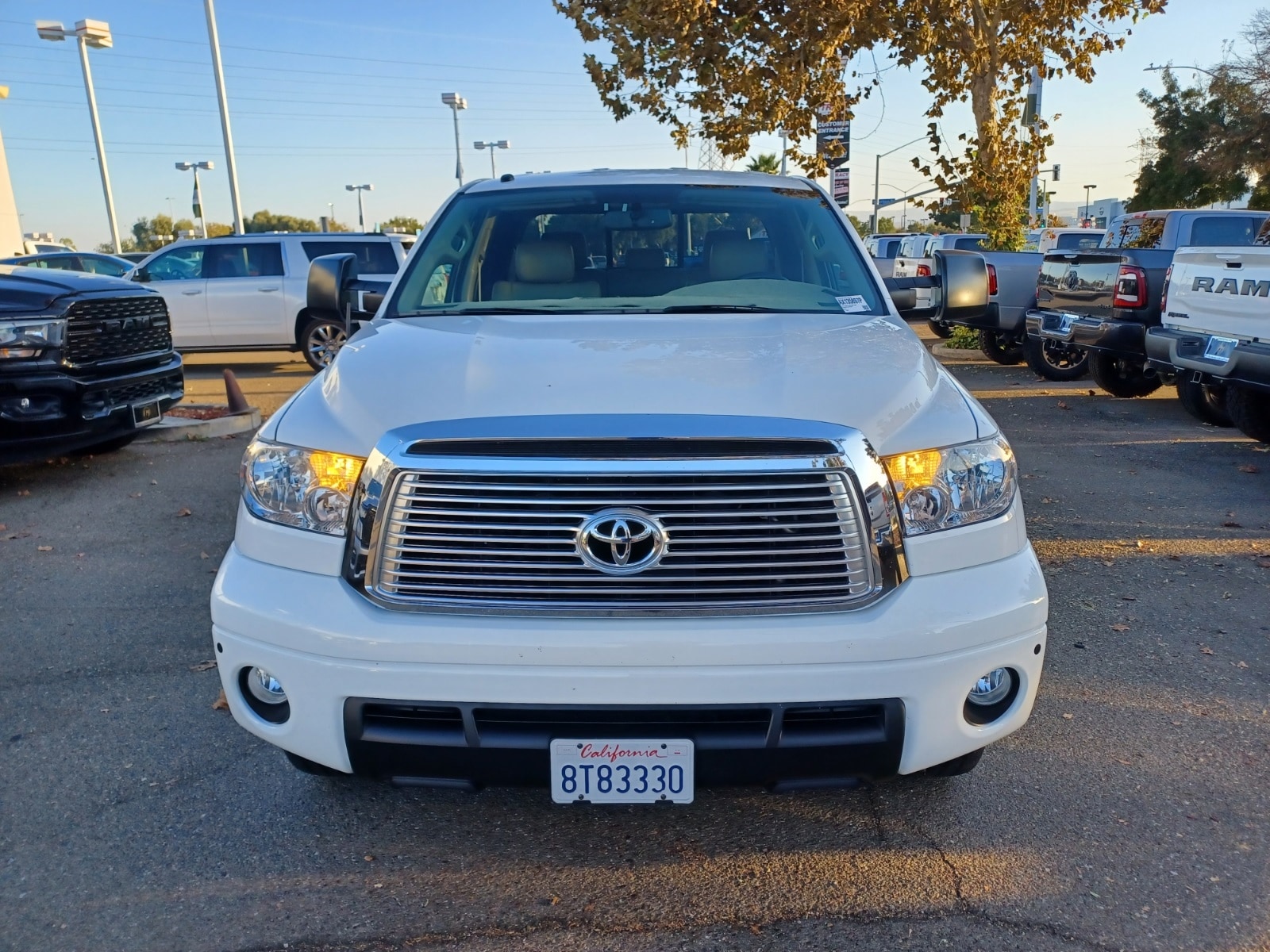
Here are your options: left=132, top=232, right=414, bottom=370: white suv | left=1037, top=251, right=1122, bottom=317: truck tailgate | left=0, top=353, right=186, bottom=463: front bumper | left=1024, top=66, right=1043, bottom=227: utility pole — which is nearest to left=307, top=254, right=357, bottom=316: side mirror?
left=0, top=353, right=186, bottom=463: front bumper

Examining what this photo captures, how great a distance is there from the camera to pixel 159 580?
5.11 m

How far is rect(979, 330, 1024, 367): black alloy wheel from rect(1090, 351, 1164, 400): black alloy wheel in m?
3.23

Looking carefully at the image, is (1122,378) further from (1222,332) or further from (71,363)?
(71,363)

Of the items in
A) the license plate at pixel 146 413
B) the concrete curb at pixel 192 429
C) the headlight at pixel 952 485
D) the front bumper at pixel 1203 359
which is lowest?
the concrete curb at pixel 192 429

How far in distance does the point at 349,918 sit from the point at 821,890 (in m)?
1.21

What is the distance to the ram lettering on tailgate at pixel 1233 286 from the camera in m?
6.44

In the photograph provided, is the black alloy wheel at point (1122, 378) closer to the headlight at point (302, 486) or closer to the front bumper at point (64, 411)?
the front bumper at point (64, 411)

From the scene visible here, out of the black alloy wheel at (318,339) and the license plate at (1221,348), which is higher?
the license plate at (1221,348)

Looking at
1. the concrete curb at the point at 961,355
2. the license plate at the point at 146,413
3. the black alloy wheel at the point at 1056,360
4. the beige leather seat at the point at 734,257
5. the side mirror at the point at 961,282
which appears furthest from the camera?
the concrete curb at the point at 961,355

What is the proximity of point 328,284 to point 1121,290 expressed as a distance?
24.7 ft

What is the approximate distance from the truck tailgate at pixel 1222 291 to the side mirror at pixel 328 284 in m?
5.68

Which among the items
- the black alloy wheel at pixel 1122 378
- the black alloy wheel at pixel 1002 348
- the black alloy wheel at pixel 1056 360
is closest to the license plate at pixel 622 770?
the black alloy wheel at pixel 1122 378

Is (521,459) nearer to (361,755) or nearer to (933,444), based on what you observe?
(361,755)

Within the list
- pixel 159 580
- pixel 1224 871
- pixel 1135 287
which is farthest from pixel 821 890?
pixel 1135 287
